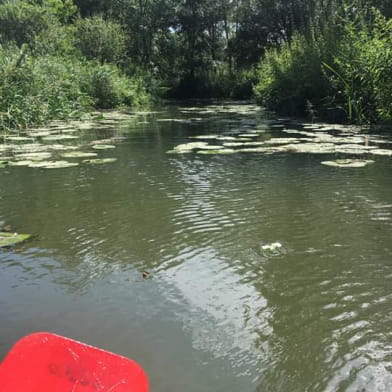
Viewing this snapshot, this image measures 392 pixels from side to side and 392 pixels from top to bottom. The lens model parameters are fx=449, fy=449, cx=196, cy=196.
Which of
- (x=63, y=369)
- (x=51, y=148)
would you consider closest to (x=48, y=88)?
(x=51, y=148)

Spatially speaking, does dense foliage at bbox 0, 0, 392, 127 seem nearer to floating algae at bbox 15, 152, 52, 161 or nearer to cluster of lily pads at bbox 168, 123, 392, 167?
cluster of lily pads at bbox 168, 123, 392, 167

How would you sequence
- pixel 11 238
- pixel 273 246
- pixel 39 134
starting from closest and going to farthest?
1. pixel 273 246
2. pixel 11 238
3. pixel 39 134

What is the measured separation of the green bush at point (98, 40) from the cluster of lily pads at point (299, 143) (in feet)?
47.6

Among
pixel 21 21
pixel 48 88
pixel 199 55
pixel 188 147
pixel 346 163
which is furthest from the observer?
pixel 199 55

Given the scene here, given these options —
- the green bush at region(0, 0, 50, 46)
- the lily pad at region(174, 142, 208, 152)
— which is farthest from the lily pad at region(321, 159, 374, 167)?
the green bush at region(0, 0, 50, 46)

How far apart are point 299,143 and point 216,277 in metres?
4.89

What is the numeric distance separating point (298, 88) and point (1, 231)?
9.54 metres

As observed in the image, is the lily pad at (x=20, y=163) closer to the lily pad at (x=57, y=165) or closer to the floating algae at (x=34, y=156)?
the floating algae at (x=34, y=156)

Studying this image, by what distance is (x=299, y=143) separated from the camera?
703 cm

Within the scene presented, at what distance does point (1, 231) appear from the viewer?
3.37 metres

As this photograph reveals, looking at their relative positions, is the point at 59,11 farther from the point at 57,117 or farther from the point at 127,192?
the point at 127,192

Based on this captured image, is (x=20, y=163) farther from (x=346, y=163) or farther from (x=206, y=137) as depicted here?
(x=346, y=163)

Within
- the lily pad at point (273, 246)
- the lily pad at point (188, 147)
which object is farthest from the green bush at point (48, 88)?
the lily pad at point (273, 246)

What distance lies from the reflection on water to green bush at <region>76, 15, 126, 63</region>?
1802cm
